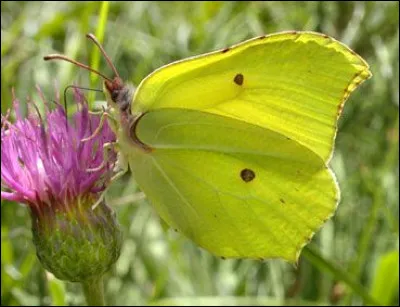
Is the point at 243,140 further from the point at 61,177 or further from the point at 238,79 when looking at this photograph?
the point at 61,177

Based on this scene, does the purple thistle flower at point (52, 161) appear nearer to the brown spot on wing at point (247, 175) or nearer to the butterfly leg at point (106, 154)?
the butterfly leg at point (106, 154)

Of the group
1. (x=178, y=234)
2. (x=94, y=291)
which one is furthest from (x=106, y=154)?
(x=178, y=234)

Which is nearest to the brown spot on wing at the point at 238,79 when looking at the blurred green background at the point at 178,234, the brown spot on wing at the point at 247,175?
the brown spot on wing at the point at 247,175

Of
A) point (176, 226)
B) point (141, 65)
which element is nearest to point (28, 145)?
point (176, 226)

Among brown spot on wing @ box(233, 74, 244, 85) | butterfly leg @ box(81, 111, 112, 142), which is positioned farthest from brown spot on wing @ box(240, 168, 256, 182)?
butterfly leg @ box(81, 111, 112, 142)

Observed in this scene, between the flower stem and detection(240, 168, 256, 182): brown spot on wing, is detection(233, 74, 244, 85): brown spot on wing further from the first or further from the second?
the flower stem

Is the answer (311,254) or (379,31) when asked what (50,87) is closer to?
(379,31)

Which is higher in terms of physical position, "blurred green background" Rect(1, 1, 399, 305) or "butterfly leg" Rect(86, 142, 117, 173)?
"butterfly leg" Rect(86, 142, 117, 173)
